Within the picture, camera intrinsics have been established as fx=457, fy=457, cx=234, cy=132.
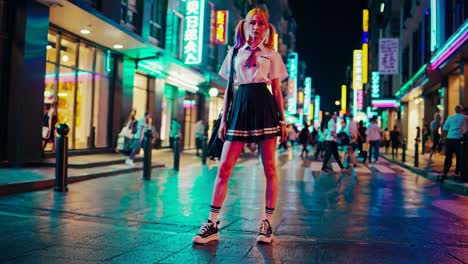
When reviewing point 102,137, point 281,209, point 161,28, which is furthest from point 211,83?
point 281,209

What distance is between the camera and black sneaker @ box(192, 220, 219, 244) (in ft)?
13.3

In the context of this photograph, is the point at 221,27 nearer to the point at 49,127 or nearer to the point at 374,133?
the point at 374,133

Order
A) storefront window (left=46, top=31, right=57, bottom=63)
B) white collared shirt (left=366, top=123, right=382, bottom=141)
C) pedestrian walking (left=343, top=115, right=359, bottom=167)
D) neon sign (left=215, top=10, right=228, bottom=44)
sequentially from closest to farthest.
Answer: storefront window (left=46, top=31, right=57, bottom=63)
pedestrian walking (left=343, top=115, right=359, bottom=167)
white collared shirt (left=366, top=123, right=382, bottom=141)
neon sign (left=215, top=10, right=228, bottom=44)

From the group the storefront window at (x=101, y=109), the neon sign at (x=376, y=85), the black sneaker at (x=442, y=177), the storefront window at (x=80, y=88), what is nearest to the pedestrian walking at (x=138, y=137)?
the storefront window at (x=80, y=88)

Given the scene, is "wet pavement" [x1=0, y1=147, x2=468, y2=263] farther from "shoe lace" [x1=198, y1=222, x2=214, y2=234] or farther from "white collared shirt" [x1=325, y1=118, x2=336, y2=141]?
"white collared shirt" [x1=325, y1=118, x2=336, y2=141]

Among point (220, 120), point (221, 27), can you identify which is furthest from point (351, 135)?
point (221, 27)

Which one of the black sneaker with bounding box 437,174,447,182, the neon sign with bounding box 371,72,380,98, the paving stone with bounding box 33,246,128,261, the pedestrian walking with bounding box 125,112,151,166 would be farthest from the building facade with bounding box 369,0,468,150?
the paving stone with bounding box 33,246,128,261

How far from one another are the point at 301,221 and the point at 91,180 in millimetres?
5867

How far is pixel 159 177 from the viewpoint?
1100cm

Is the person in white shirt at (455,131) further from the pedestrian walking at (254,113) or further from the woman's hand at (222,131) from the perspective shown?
the woman's hand at (222,131)

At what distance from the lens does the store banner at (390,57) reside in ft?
94.8

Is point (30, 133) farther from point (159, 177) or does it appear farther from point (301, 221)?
point (301, 221)

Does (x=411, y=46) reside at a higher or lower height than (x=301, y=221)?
higher

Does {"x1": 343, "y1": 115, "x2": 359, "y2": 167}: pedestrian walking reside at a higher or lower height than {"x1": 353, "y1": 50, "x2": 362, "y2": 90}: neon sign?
lower
